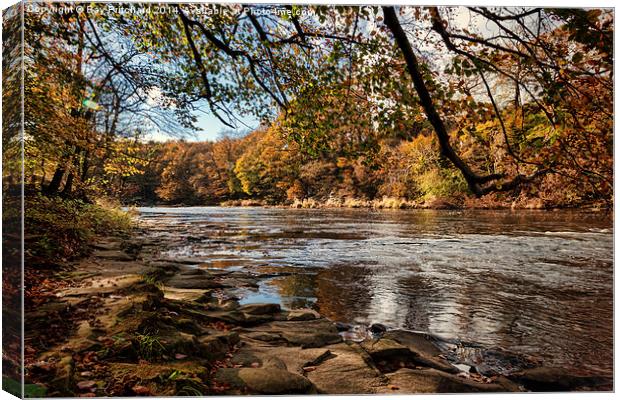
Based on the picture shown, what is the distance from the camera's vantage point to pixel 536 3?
130 inches

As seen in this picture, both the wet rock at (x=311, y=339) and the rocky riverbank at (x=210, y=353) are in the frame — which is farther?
the wet rock at (x=311, y=339)

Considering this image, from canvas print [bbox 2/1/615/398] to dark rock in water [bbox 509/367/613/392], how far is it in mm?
16

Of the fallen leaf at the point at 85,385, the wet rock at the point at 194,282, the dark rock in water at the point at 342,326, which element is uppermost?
the wet rock at the point at 194,282

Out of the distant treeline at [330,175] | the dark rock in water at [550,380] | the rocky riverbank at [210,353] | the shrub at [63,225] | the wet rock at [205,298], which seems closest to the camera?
the rocky riverbank at [210,353]

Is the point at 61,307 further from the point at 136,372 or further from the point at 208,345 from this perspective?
the point at 208,345

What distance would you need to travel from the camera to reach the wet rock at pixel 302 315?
370cm

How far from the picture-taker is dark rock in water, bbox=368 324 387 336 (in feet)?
11.7

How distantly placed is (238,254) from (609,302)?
3422mm

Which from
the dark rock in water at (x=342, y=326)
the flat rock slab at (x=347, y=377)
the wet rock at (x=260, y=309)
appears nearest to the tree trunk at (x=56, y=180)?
the wet rock at (x=260, y=309)

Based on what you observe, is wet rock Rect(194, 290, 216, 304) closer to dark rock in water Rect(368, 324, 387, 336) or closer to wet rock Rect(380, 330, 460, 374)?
dark rock in water Rect(368, 324, 387, 336)

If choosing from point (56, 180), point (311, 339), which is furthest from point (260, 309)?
point (56, 180)

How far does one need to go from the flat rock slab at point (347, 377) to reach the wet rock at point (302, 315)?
2.43ft

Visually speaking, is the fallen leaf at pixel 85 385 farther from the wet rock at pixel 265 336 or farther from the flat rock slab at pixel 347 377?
the flat rock slab at pixel 347 377

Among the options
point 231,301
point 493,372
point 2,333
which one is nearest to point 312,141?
point 231,301
